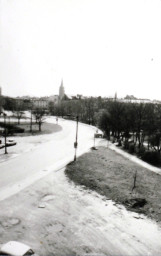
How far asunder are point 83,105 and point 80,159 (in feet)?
269

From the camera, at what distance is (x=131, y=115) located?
48156 millimetres

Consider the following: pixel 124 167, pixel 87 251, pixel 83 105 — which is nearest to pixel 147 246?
pixel 87 251

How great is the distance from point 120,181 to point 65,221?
9044mm

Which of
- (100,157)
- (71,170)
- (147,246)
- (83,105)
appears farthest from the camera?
(83,105)

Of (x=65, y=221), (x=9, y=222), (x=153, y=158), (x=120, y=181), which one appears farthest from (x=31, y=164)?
(x=153, y=158)

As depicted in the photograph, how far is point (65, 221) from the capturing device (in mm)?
13680

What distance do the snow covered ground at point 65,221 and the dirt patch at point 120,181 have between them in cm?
104

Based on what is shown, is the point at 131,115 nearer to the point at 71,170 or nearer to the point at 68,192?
the point at 71,170

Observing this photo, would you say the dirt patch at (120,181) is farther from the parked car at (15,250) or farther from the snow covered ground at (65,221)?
the parked car at (15,250)

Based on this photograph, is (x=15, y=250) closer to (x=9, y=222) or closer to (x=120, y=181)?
(x=9, y=222)

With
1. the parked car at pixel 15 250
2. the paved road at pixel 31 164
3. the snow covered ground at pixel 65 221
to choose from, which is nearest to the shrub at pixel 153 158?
the paved road at pixel 31 164

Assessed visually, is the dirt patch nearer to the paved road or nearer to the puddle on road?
the paved road

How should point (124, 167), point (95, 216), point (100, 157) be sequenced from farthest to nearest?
1. point (100, 157)
2. point (124, 167)
3. point (95, 216)

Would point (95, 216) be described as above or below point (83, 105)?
below
